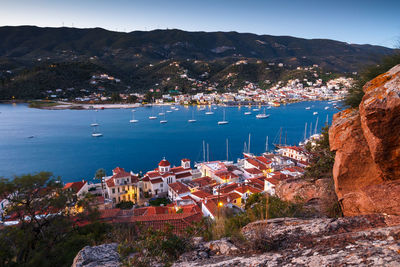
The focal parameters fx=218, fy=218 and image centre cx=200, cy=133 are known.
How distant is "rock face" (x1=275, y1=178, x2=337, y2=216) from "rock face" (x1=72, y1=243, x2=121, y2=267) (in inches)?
130

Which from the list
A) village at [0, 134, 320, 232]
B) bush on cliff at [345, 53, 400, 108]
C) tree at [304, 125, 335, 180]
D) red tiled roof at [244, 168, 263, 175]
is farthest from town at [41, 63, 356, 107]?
bush on cliff at [345, 53, 400, 108]

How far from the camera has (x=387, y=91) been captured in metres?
2.40

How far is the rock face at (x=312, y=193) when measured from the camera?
395cm

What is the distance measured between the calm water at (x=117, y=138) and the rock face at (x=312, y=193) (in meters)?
24.3

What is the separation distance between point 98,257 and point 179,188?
15101 millimetres

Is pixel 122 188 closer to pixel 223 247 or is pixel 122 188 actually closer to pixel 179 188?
pixel 179 188

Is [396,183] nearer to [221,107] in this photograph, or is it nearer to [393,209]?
[393,209]

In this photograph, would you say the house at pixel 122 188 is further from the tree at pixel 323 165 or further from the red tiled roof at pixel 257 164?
the tree at pixel 323 165

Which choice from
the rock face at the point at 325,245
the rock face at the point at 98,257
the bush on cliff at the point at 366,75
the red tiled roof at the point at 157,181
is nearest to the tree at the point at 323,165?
the bush on cliff at the point at 366,75

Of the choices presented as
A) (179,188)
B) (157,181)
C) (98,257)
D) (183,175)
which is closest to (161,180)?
(157,181)

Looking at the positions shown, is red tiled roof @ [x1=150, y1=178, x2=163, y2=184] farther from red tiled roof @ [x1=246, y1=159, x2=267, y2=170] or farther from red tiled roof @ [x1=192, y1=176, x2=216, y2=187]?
red tiled roof @ [x1=246, y1=159, x2=267, y2=170]

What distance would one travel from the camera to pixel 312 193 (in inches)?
201

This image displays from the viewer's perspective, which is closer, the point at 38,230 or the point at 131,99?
the point at 38,230

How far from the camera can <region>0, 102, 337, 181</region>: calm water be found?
30.5 meters
